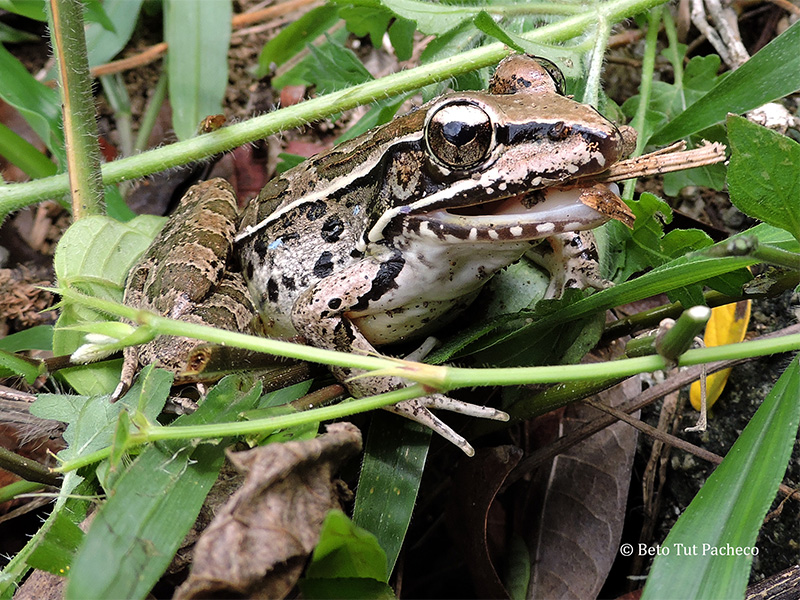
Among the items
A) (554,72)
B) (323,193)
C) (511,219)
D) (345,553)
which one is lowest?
→ (345,553)

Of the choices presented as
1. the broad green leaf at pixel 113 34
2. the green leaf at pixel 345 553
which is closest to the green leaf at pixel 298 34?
the broad green leaf at pixel 113 34

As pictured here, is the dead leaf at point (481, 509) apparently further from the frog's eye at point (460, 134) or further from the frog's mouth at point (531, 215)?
the frog's eye at point (460, 134)

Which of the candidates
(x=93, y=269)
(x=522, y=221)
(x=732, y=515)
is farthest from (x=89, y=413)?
(x=732, y=515)

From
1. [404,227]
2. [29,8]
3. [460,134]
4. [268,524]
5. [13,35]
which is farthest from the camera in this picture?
[13,35]

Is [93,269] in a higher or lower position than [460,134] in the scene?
lower

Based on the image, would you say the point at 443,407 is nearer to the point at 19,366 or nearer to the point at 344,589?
the point at 344,589

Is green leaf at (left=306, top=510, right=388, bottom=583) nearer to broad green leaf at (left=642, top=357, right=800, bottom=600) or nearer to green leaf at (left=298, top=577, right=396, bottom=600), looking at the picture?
green leaf at (left=298, top=577, right=396, bottom=600)

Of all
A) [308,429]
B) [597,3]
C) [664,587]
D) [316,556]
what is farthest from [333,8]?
[664,587]
